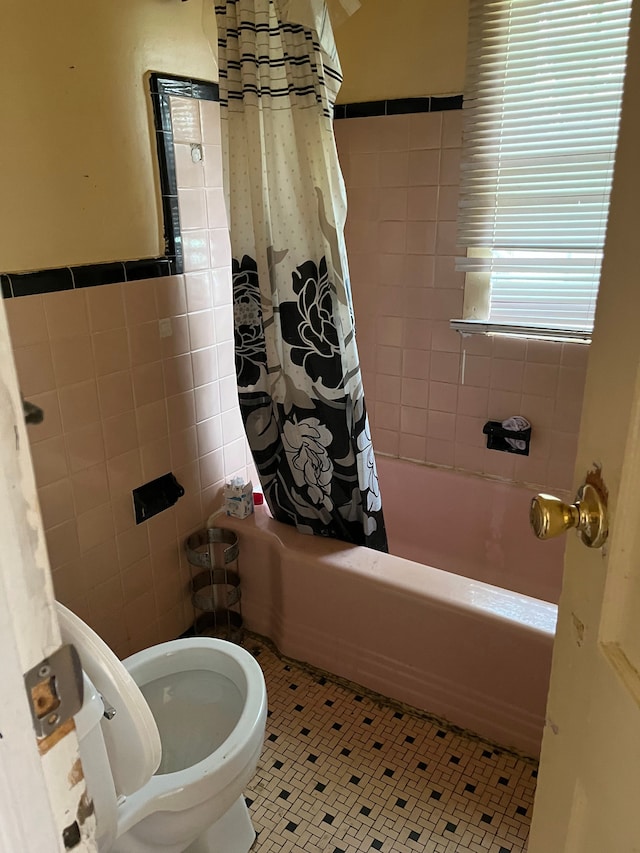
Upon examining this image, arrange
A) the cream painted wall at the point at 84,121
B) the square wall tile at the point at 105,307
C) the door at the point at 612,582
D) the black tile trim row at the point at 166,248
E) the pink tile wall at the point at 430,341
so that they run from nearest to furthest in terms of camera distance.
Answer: the door at the point at 612,582, the cream painted wall at the point at 84,121, the black tile trim row at the point at 166,248, the square wall tile at the point at 105,307, the pink tile wall at the point at 430,341

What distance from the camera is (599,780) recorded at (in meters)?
0.69

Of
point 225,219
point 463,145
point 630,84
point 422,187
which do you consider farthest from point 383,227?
point 630,84

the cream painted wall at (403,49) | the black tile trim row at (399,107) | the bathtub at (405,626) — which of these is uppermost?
the cream painted wall at (403,49)

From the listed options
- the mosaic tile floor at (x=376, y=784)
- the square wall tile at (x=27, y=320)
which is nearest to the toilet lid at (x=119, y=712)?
the mosaic tile floor at (x=376, y=784)

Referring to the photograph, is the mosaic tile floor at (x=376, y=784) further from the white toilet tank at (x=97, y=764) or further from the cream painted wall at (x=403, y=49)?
the cream painted wall at (x=403, y=49)

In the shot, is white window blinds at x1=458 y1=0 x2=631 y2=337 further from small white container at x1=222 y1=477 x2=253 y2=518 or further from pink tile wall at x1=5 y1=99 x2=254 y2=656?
small white container at x1=222 y1=477 x2=253 y2=518

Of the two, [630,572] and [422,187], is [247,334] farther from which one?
[630,572]

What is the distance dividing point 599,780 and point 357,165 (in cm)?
221

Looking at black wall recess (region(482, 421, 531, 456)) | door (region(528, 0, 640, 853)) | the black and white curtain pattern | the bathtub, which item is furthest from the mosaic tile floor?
black wall recess (region(482, 421, 531, 456))

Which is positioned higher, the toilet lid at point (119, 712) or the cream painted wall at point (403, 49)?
the cream painted wall at point (403, 49)

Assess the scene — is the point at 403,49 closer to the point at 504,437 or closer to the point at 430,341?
the point at 430,341

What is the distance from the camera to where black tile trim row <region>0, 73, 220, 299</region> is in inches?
59.8

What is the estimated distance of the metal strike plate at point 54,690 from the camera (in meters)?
0.50

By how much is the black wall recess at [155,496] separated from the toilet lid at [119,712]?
2.72 ft
